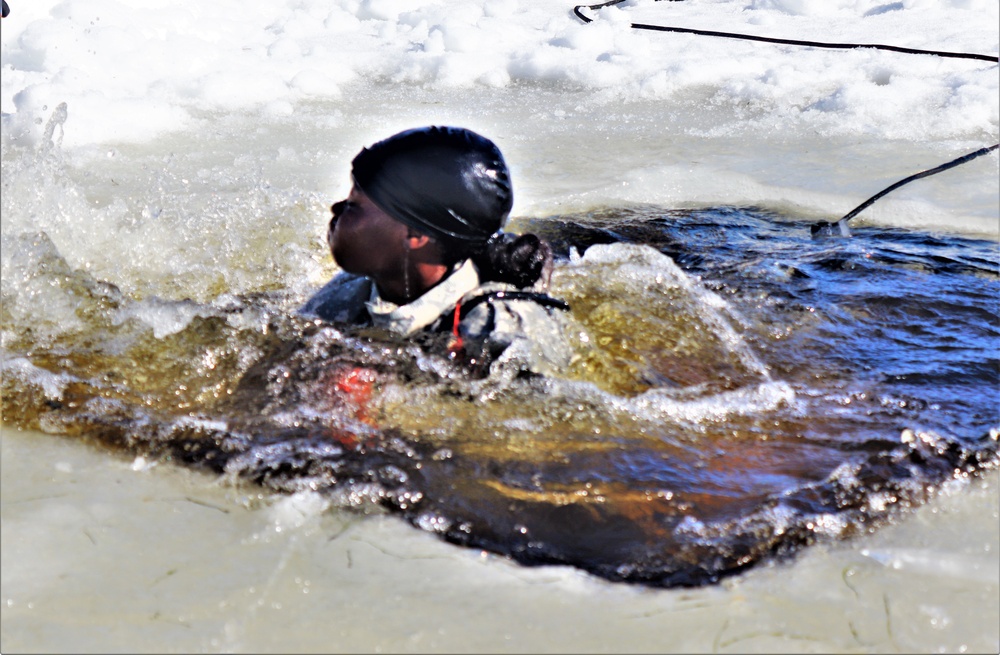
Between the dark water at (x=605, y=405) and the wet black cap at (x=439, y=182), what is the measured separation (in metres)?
0.41

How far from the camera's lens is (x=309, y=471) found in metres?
2.42

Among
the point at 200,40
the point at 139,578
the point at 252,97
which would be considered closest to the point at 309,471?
the point at 139,578

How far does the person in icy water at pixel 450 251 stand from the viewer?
289 cm

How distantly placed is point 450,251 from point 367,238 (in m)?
0.25

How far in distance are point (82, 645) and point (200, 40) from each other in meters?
5.96

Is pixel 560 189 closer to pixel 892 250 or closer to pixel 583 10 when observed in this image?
pixel 892 250

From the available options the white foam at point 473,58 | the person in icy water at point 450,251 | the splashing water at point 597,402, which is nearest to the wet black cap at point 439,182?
the person in icy water at point 450,251

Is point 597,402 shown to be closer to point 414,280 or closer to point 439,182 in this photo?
point 414,280

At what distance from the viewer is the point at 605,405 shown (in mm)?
2889

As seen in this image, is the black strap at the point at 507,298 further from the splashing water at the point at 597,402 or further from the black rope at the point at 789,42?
the black rope at the point at 789,42

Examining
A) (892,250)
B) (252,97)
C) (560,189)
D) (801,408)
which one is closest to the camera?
(801,408)

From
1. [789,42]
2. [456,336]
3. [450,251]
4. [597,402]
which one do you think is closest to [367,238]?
[450,251]

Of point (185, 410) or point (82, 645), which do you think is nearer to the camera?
point (82, 645)

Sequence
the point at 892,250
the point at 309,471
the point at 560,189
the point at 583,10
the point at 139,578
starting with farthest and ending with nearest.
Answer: the point at 583,10
the point at 560,189
the point at 892,250
the point at 309,471
the point at 139,578
